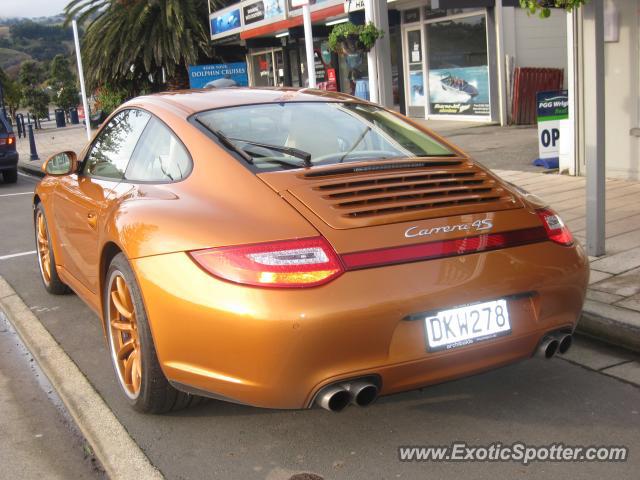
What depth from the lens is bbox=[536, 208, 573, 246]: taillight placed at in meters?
3.28

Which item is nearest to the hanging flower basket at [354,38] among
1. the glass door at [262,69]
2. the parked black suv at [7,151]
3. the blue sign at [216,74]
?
the blue sign at [216,74]

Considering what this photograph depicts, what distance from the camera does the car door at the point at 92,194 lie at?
397 cm

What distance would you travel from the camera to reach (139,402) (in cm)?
345

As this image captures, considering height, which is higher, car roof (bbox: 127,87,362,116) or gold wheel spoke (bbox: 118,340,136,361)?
car roof (bbox: 127,87,362,116)

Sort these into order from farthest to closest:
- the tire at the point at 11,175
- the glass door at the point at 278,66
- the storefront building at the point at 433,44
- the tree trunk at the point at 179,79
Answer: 1. the glass door at the point at 278,66
2. the tree trunk at the point at 179,79
3. the storefront building at the point at 433,44
4. the tire at the point at 11,175

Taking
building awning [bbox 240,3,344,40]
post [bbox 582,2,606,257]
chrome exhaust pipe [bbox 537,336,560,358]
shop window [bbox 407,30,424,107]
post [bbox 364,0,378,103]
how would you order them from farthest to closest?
shop window [bbox 407,30,424,107] → building awning [bbox 240,3,344,40] → post [bbox 364,0,378,103] → post [bbox 582,2,606,257] → chrome exhaust pipe [bbox 537,336,560,358]

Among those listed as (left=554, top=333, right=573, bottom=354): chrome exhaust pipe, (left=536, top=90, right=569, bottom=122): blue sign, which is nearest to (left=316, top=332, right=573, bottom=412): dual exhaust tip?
(left=554, top=333, right=573, bottom=354): chrome exhaust pipe

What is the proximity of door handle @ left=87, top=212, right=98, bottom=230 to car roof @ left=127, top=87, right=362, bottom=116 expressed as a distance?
671 millimetres

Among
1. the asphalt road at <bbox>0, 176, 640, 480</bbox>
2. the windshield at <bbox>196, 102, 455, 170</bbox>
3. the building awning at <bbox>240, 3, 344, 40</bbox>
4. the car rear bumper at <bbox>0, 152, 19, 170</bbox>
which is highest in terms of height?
the building awning at <bbox>240, 3, 344, 40</bbox>

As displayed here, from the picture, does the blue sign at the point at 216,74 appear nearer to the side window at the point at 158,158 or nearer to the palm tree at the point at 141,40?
the palm tree at the point at 141,40

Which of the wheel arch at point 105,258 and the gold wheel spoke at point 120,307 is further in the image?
the wheel arch at point 105,258

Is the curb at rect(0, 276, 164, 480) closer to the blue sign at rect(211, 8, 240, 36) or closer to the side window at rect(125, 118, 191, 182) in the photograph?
the side window at rect(125, 118, 191, 182)

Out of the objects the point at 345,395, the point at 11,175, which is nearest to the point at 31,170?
the point at 11,175

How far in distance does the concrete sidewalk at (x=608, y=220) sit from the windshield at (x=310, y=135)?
4.58 feet
